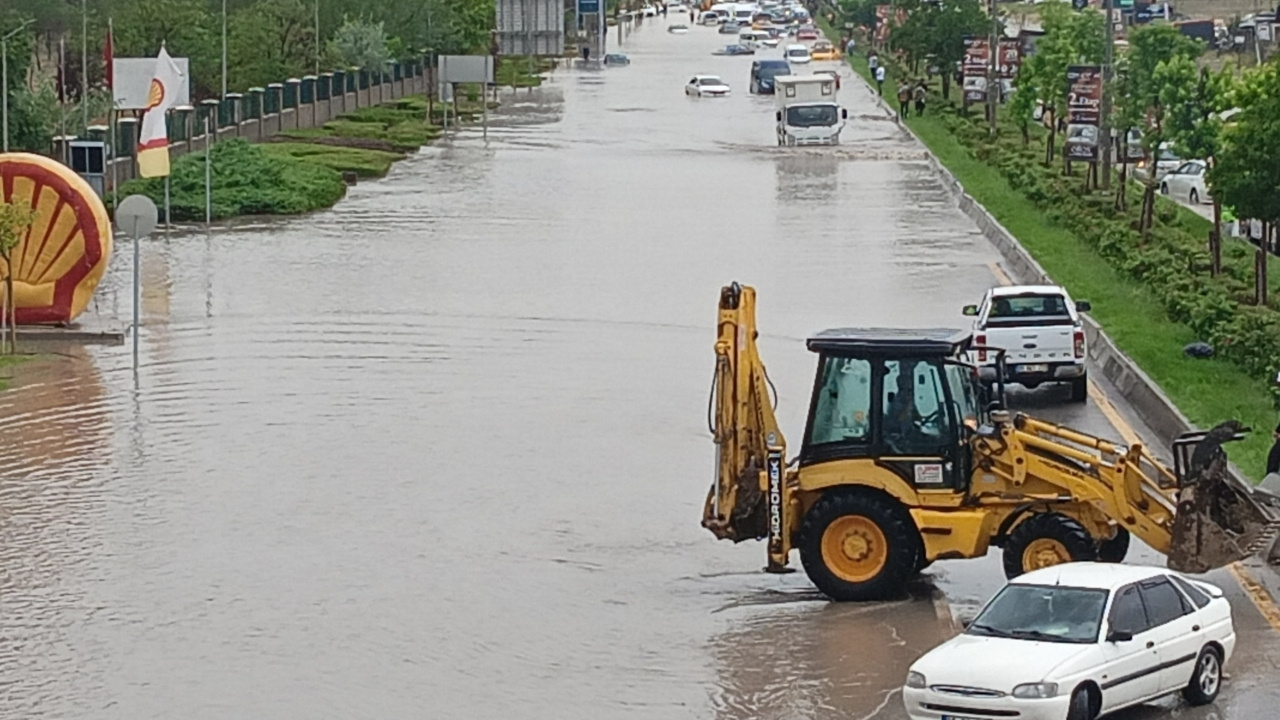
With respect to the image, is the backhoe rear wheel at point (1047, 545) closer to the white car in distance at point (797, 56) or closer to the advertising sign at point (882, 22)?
the white car in distance at point (797, 56)

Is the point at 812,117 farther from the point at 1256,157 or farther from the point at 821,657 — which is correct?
the point at 821,657

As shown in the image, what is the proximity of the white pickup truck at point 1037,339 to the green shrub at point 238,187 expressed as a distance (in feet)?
85.8

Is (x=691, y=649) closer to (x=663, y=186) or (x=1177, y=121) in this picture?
(x=1177, y=121)

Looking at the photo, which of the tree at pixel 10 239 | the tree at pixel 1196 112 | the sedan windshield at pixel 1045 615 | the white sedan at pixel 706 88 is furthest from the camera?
Answer: the white sedan at pixel 706 88

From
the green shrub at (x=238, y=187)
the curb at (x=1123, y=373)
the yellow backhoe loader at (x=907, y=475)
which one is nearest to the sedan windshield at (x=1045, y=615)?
the yellow backhoe loader at (x=907, y=475)

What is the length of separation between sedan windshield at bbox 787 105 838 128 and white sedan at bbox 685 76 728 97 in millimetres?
27293

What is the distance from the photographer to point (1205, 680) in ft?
51.5

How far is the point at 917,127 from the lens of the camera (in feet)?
264

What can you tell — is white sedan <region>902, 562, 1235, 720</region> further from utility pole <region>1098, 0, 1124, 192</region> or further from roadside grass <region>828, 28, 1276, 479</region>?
utility pole <region>1098, 0, 1124, 192</region>

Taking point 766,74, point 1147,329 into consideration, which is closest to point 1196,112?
point 1147,329

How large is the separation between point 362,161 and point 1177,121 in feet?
94.4

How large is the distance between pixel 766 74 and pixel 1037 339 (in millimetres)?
77039

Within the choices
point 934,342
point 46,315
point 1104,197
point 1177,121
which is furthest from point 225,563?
point 1104,197

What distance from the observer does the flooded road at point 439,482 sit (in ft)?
57.3
